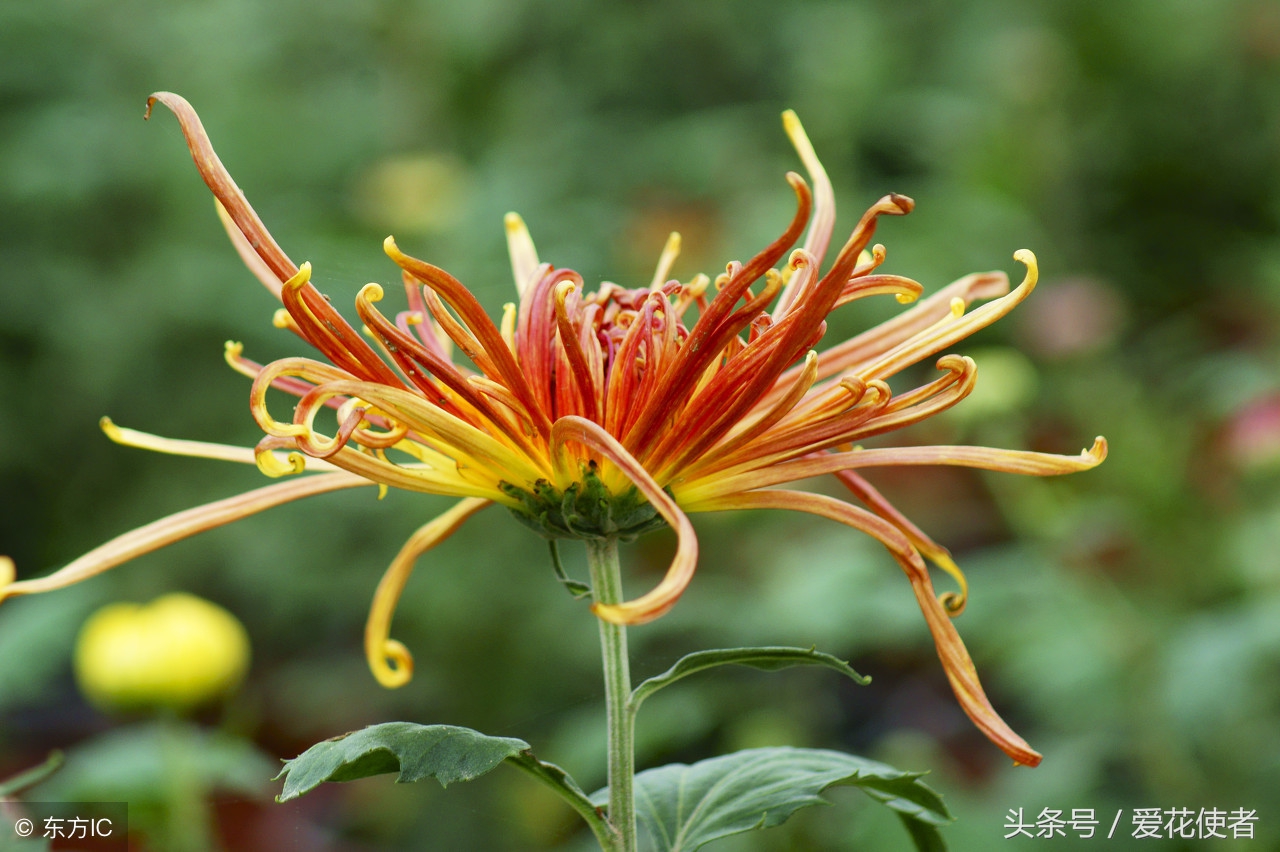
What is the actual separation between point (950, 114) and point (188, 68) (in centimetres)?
151

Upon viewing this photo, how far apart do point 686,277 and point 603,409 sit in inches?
52.8

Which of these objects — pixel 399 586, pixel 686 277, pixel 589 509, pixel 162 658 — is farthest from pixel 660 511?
pixel 686 277

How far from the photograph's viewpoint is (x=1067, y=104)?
202cm

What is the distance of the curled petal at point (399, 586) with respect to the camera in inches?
16.9

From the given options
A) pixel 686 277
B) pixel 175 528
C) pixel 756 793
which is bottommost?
pixel 686 277

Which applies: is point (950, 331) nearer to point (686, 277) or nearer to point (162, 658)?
point (162, 658)

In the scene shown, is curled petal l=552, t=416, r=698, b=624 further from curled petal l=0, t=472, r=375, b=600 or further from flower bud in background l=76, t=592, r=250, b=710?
flower bud in background l=76, t=592, r=250, b=710

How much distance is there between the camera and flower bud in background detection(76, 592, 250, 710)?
812 mm

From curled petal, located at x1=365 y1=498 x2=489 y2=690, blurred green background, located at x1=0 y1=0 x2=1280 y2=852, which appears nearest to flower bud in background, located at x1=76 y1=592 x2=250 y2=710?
blurred green background, located at x1=0 y1=0 x2=1280 y2=852

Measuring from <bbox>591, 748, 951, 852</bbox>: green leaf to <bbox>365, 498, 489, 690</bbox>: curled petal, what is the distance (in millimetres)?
103

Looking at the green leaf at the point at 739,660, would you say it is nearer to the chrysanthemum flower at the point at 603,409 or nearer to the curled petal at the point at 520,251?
→ the chrysanthemum flower at the point at 603,409

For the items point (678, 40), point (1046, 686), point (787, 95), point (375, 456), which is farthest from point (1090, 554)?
point (678, 40)

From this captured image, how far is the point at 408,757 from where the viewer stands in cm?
32

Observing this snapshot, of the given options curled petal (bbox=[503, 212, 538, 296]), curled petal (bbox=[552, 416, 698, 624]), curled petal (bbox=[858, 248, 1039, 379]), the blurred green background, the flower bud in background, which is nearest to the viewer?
curled petal (bbox=[552, 416, 698, 624])
